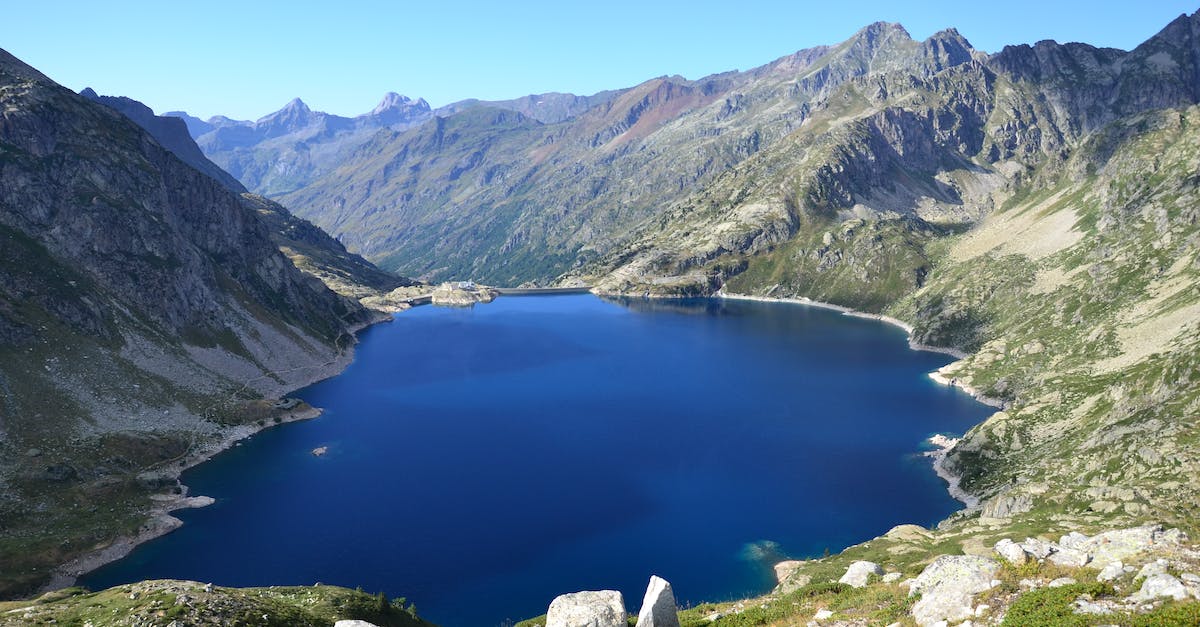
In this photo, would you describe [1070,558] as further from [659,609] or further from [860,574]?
[659,609]

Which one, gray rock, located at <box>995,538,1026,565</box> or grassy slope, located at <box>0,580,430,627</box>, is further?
grassy slope, located at <box>0,580,430,627</box>

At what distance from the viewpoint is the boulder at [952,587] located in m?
36.0

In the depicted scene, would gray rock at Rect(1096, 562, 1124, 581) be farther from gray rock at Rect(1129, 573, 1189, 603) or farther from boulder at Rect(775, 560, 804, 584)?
boulder at Rect(775, 560, 804, 584)

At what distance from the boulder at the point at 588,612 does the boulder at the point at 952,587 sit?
15.5 meters

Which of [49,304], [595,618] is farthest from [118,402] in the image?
[595,618]

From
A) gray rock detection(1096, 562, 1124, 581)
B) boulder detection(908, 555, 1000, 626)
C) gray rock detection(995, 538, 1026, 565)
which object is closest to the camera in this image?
gray rock detection(1096, 562, 1124, 581)

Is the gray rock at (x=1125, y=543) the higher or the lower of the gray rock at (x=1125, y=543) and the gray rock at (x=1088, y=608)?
the lower

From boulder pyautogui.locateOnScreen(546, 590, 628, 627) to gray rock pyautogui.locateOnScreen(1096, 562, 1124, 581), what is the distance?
2324 cm

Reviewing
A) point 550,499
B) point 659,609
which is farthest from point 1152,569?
point 550,499

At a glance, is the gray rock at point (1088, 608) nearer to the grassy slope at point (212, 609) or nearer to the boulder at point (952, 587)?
the boulder at point (952, 587)

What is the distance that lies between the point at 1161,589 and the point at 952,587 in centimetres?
926

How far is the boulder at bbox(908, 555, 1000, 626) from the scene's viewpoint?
3597 cm

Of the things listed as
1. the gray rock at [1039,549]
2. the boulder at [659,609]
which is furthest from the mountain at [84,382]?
the gray rock at [1039,549]

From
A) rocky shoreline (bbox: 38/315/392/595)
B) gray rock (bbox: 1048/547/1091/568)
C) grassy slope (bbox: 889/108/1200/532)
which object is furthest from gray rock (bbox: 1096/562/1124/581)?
rocky shoreline (bbox: 38/315/392/595)
